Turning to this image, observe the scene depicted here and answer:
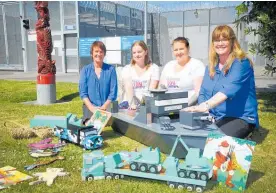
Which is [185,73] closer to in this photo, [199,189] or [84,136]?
[84,136]

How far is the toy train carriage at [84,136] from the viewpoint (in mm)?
3650

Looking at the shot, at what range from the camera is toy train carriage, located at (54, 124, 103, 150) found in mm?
3650

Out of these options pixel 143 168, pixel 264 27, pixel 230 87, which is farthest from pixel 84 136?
pixel 264 27

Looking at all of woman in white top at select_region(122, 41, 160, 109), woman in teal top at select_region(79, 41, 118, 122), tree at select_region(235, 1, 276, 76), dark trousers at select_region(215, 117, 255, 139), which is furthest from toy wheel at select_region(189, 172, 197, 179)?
tree at select_region(235, 1, 276, 76)

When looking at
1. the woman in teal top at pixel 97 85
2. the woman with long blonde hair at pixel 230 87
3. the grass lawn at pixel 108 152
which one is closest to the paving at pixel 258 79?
the grass lawn at pixel 108 152

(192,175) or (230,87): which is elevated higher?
(230,87)

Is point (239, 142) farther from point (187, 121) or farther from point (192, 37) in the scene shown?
point (192, 37)

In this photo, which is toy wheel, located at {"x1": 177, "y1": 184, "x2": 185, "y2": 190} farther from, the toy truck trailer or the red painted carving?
the red painted carving

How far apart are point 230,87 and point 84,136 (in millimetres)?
1751

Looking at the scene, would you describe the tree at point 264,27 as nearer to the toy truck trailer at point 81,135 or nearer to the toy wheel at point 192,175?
the toy truck trailer at point 81,135

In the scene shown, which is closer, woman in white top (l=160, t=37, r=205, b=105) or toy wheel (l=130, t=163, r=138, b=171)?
toy wheel (l=130, t=163, r=138, b=171)

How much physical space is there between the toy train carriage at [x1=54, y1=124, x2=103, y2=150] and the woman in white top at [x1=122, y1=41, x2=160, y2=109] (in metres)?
0.83

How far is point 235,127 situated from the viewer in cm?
328

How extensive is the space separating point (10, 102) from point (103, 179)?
565cm
